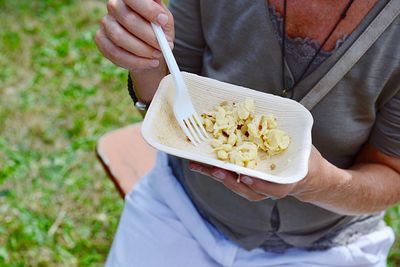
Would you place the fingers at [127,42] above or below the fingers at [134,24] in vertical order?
below

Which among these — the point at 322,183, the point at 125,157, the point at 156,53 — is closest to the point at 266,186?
the point at 322,183

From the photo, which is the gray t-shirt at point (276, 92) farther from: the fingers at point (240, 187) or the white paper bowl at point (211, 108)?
the fingers at point (240, 187)

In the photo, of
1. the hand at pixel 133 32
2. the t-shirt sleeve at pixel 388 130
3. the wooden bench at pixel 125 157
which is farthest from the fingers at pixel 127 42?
the wooden bench at pixel 125 157

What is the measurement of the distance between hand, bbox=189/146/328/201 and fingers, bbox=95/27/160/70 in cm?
18

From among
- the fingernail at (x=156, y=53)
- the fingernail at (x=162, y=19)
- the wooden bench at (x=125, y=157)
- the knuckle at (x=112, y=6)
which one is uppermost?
the fingernail at (x=162, y=19)

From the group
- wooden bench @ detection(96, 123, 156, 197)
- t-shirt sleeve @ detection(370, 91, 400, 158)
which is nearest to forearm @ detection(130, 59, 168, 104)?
t-shirt sleeve @ detection(370, 91, 400, 158)

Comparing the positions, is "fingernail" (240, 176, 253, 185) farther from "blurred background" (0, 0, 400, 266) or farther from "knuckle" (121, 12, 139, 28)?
"blurred background" (0, 0, 400, 266)

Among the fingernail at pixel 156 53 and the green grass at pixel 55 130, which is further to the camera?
the green grass at pixel 55 130

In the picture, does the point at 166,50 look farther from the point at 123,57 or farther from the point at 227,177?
the point at 227,177

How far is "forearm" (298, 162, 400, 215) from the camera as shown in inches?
42.2

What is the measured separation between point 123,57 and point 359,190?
1.61 feet

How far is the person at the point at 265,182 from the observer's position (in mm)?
991

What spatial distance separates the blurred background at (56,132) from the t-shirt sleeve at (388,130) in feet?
3.09

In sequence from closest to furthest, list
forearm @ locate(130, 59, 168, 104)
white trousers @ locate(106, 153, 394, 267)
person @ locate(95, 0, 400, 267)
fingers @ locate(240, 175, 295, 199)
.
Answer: fingers @ locate(240, 175, 295, 199), person @ locate(95, 0, 400, 267), forearm @ locate(130, 59, 168, 104), white trousers @ locate(106, 153, 394, 267)
